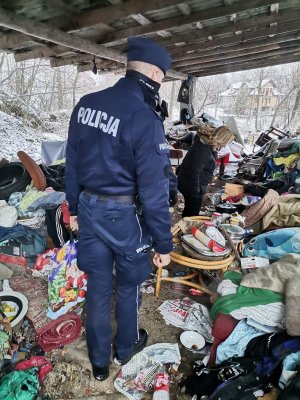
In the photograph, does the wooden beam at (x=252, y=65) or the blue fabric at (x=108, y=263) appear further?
the wooden beam at (x=252, y=65)

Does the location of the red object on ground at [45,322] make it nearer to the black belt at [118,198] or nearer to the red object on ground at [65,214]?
the red object on ground at [65,214]

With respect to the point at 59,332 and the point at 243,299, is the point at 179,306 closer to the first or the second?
the point at 243,299

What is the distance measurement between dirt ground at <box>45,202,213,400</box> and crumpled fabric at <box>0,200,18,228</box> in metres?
1.72

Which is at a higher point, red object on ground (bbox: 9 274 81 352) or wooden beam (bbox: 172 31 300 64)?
wooden beam (bbox: 172 31 300 64)

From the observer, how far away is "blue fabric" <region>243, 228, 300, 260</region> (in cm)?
309

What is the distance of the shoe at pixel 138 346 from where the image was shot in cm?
216

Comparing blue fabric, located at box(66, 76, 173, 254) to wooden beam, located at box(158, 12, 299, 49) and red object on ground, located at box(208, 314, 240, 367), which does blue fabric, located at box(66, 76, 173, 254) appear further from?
wooden beam, located at box(158, 12, 299, 49)

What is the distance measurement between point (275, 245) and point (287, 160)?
343 centimetres

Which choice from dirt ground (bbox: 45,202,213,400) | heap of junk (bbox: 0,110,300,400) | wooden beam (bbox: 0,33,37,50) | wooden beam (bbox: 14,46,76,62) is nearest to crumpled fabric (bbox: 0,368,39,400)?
heap of junk (bbox: 0,110,300,400)

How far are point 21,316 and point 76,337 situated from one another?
21.2 inches

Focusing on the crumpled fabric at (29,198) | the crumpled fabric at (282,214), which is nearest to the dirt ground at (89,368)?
the crumpled fabric at (29,198)

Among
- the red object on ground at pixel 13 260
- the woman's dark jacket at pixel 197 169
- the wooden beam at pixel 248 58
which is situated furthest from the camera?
the wooden beam at pixel 248 58

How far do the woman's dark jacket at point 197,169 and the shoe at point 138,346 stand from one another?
2.07 m

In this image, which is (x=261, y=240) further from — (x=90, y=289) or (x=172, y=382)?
(x=90, y=289)
